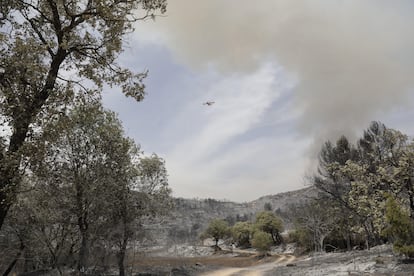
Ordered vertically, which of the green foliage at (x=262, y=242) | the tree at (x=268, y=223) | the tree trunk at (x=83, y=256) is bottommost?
the green foliage at (x=262, y=242)

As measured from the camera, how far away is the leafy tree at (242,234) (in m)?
97.9

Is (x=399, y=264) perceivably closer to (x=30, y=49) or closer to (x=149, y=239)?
(x=149, y=239)

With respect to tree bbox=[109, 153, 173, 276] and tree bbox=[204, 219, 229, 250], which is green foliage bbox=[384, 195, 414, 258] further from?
tree bbox=[204, 219, 229, 250]

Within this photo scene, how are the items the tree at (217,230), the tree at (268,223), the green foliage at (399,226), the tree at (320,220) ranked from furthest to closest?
the tree at (217,230), the tree at (268,223), the tree at (320,220), the green foliage at (399,226)

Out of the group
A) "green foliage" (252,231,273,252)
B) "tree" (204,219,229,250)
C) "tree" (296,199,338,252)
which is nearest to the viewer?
"tree" (296,199,338,252)

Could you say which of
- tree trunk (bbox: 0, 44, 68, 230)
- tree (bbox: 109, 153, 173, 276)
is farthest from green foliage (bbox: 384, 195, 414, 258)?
tree trunk (bbox: 0, 44, 68, 230)

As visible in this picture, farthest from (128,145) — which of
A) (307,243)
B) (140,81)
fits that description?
(307,243)

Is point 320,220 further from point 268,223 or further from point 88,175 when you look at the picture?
point 88,175

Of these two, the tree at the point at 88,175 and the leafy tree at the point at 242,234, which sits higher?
the tree at the point at 88,175

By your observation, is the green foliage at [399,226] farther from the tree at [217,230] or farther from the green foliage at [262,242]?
the tree at [217,230]

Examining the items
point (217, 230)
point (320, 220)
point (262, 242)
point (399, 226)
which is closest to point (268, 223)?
point (262, 242)

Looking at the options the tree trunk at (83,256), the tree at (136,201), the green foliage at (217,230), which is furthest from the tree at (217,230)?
the tree trunk at (83,256)

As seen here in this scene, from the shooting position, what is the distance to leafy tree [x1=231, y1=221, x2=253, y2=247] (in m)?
97.9

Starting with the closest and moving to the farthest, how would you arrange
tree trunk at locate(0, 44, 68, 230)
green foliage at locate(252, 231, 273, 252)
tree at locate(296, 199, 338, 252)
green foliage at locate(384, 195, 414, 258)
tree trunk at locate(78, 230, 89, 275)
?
tree trunk at locate(0, 44, 68, 230)
tree trunk at locate(78, 230, 89, 275)
green foliage at locate(384, 195, 414, 258)
tree at locate(296, 199, 338, 252)
green foliage at locate(252, 231, 273, 252)
